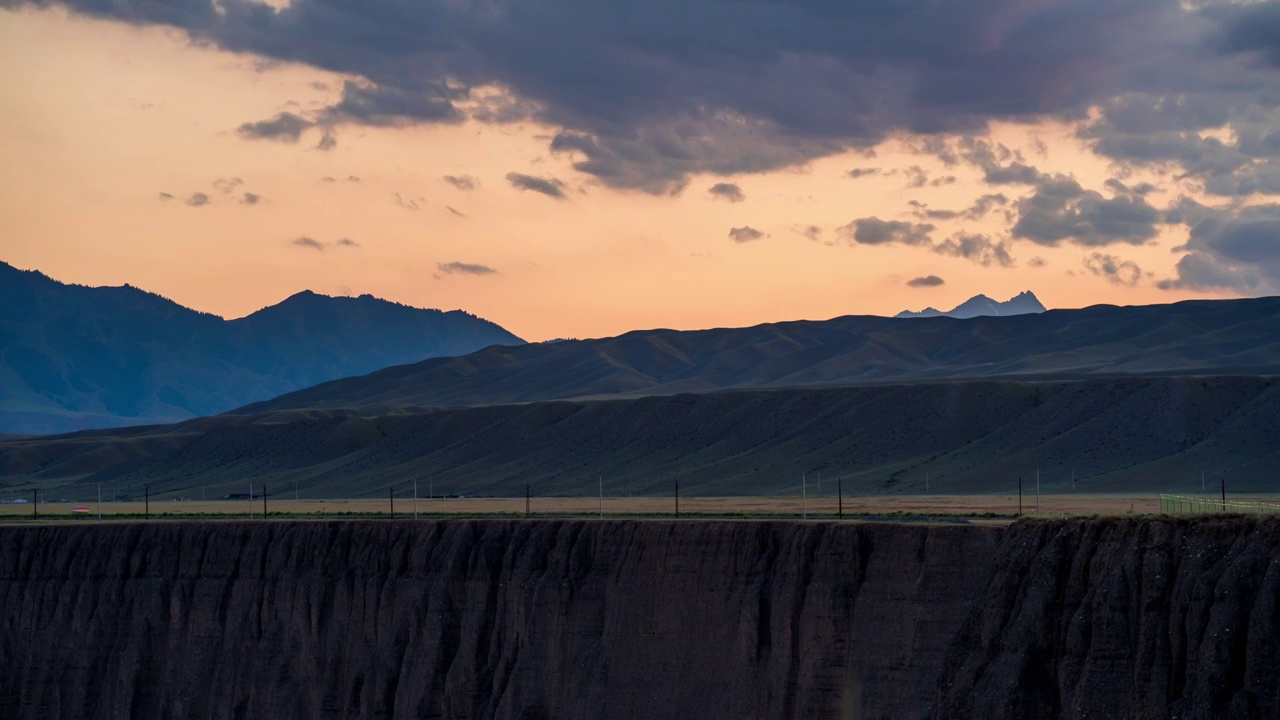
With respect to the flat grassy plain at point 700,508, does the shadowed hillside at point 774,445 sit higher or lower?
higher

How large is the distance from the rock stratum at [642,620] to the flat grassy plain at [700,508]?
13.8 meters

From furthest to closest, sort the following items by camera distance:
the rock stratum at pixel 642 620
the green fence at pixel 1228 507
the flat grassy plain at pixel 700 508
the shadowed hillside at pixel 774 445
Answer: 1. the shadowed hillside at pixel 774 445
2. the flat grassy plain at pixel 700 508
3. the green fence at pixel 1228 507
4. the rock stratum at pixel 642 620

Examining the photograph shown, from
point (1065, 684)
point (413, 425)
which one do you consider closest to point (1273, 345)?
point (413, 425)

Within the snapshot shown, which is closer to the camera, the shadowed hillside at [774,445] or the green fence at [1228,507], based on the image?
the green fence at [1228,507]

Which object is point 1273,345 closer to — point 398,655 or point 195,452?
point 195,452

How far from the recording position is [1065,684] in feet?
126

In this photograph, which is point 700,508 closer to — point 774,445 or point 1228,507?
point 1228,507

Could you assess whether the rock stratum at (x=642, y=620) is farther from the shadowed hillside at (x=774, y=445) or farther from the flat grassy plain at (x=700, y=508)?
the shadowed hillside at (x=774, y=445)

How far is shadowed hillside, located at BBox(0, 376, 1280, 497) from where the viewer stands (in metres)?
120

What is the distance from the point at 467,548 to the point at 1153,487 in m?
54.3

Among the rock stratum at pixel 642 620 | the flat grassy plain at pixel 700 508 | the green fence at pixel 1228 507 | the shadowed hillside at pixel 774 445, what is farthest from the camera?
the shadowed hillside at pixel 774 445

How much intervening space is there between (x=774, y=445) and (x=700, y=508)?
5230 cm

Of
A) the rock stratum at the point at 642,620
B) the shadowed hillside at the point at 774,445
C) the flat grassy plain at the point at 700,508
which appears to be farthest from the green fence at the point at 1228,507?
the shadowed hillside at the point at 774,445

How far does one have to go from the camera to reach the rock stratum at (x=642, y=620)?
37219 millimetres
